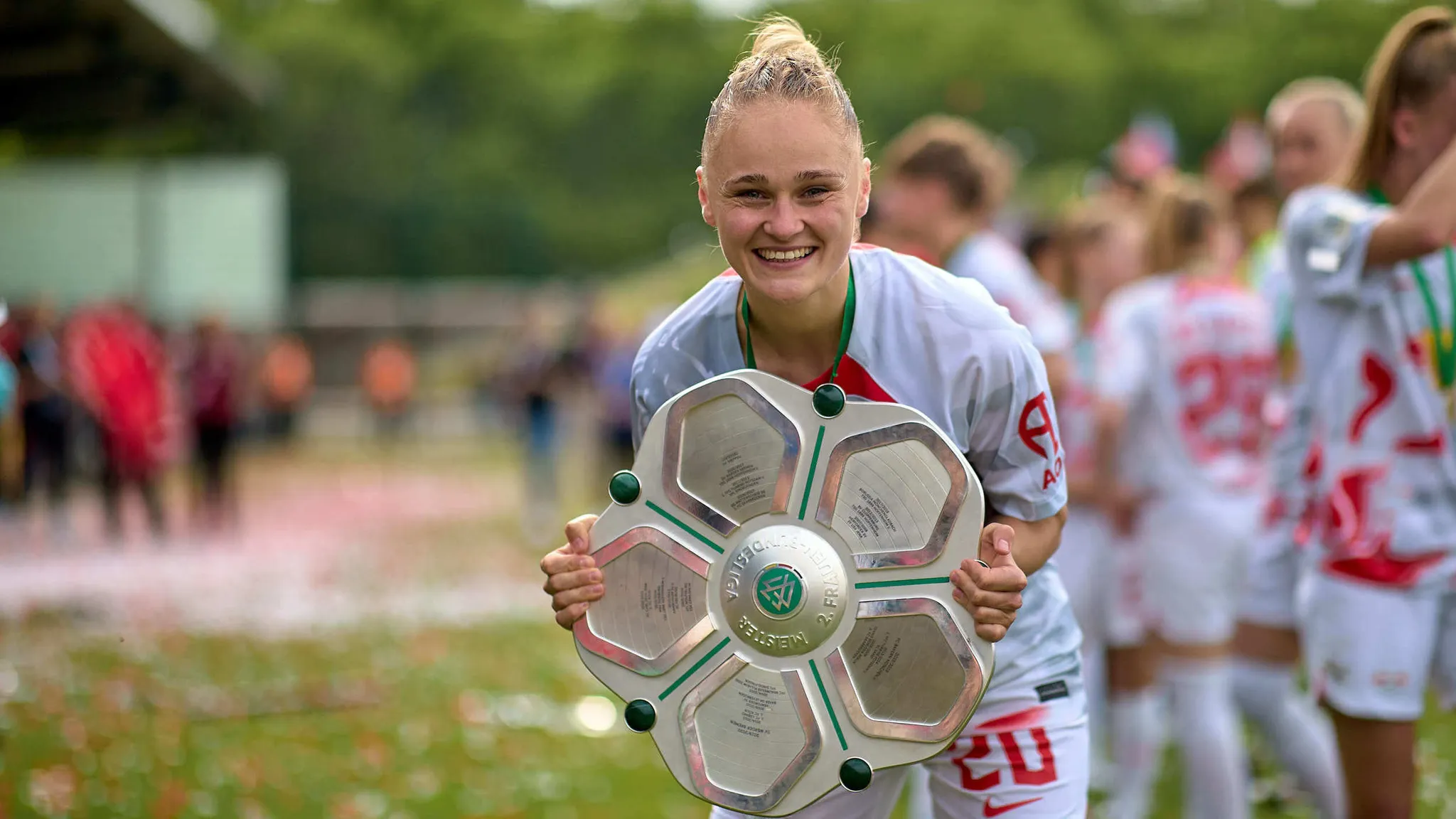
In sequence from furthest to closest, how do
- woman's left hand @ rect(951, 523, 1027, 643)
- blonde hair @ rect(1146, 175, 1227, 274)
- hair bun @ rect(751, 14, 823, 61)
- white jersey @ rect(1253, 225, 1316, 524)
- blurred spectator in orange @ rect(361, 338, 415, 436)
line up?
blurred spectator in orange @ rect(361, 338, 415, 436), blonde hair @ rect(1146, 175, 1227, 274), white jersey @ rect(1253, 225, 1316, 524), hair bun @ rect(751, 14, 823, 61), woman's left hand @ rect(951, 523, 1027, 643)

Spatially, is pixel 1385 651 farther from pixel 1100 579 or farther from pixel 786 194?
pixel 1100 579

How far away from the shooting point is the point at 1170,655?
5.68 metres

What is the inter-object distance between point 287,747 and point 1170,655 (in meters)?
3.94

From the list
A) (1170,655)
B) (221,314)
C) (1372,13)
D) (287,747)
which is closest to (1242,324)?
(1170,655)

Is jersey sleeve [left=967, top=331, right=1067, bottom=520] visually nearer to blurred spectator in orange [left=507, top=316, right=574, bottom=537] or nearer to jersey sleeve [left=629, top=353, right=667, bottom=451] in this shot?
jersey sleeve [left=629, top=353, right=667, bottom=451]

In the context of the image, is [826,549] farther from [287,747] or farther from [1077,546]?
[287,747]

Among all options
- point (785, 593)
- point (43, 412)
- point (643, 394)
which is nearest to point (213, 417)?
point (43, 412)

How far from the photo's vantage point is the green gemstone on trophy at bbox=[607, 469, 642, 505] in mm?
2844

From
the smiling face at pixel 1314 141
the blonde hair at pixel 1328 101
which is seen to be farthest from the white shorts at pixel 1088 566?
the blonde hair at pixel 1328 101

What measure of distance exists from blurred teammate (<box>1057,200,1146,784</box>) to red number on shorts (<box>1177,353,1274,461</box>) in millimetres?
359

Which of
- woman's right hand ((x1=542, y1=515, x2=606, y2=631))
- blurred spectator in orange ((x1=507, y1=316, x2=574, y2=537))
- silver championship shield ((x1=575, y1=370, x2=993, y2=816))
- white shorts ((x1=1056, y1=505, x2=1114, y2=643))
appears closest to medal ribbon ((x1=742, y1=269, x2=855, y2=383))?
silver championship shield ((x1=575, y1=370, x2=993, y2=816))

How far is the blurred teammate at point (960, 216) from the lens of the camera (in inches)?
208

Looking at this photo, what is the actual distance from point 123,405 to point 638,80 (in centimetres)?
6758

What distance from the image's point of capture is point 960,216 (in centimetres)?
554
